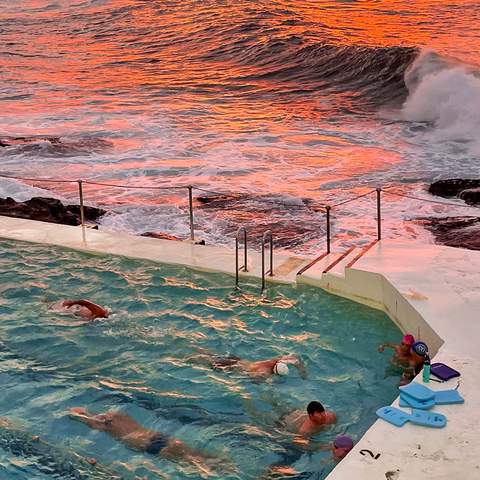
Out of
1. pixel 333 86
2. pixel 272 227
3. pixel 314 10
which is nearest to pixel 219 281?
pixel 272 227

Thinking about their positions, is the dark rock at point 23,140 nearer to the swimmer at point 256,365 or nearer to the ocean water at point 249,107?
the ocean water at point 249,107

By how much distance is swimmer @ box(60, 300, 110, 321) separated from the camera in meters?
8.15

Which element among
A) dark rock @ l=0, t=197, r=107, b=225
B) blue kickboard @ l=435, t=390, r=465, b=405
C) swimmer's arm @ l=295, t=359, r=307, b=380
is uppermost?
blue kickboard @ l=435, t=390, r=465, b=405

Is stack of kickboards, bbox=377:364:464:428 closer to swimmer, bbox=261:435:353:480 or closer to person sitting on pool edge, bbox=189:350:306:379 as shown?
swimmer, bbox=261:435:353:480

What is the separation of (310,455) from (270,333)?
2105 mm

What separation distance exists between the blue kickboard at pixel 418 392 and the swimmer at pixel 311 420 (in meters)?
0.75

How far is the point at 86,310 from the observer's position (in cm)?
818

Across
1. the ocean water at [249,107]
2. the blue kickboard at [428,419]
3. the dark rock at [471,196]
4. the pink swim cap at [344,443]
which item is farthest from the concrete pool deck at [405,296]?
the dark rock at [471,196]

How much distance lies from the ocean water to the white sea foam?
0.25 ft

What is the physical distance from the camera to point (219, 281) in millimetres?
8977

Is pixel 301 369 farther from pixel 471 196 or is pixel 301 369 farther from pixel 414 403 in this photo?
pixel 471 196

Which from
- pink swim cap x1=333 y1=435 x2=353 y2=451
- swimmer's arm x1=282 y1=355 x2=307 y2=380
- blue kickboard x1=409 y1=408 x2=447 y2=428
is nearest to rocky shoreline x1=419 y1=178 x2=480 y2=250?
swimmer's arm x1=282 y1=355 x2=307 y2=380

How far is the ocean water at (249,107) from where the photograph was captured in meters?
15.0

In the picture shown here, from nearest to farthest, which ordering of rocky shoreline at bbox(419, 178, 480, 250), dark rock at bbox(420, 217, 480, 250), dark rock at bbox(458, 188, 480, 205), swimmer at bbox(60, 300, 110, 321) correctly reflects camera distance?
swimmer at bbox(60, 300, 110, 321), dark rock at bbox(420, 217, 480, 250), rocky shoreline at bbox(419, 178, 480, 250), dark rock at bbox(458, 188, 480, 205)
